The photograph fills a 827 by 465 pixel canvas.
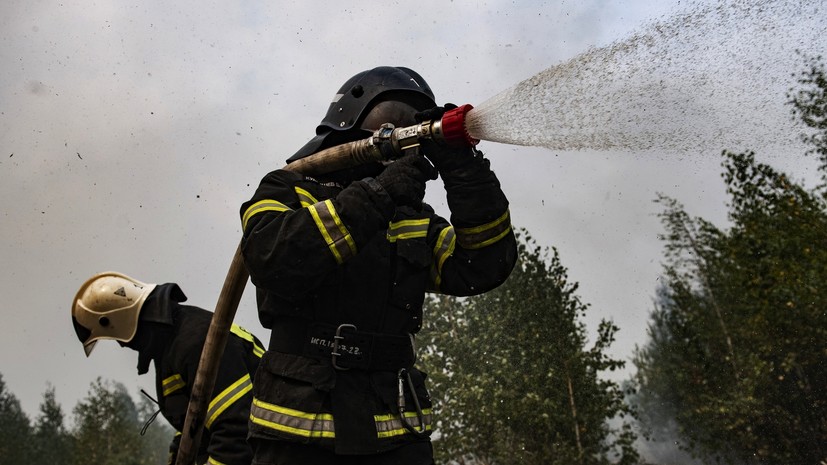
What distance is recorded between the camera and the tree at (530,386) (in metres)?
18.8

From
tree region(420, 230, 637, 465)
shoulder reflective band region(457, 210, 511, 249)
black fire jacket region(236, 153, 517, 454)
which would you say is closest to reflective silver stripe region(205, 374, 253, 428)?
black fire jacket region(236, 153, 517, 454)

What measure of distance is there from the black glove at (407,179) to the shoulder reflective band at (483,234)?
0.31 m

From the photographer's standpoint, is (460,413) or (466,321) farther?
(466,321)

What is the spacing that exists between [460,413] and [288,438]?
18161mm

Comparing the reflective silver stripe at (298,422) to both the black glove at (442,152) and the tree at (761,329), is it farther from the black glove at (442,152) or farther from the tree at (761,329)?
the tree at (761,329)

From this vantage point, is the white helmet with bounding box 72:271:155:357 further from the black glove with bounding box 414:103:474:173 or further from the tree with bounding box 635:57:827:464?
the tree with bounding box 635:57:827:464

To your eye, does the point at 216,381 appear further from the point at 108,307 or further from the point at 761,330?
the point at 761,330

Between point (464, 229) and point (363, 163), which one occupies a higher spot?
point (363, 163)

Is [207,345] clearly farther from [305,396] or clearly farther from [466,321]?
[466,321]

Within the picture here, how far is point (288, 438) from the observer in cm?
253

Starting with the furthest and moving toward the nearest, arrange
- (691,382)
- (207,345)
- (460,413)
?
(691,382)
(460,413)
(207,345)

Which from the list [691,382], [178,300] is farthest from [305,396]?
[691,382]

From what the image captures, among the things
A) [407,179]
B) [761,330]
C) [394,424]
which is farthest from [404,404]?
[761,330]

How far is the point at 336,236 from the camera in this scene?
8.43ft
